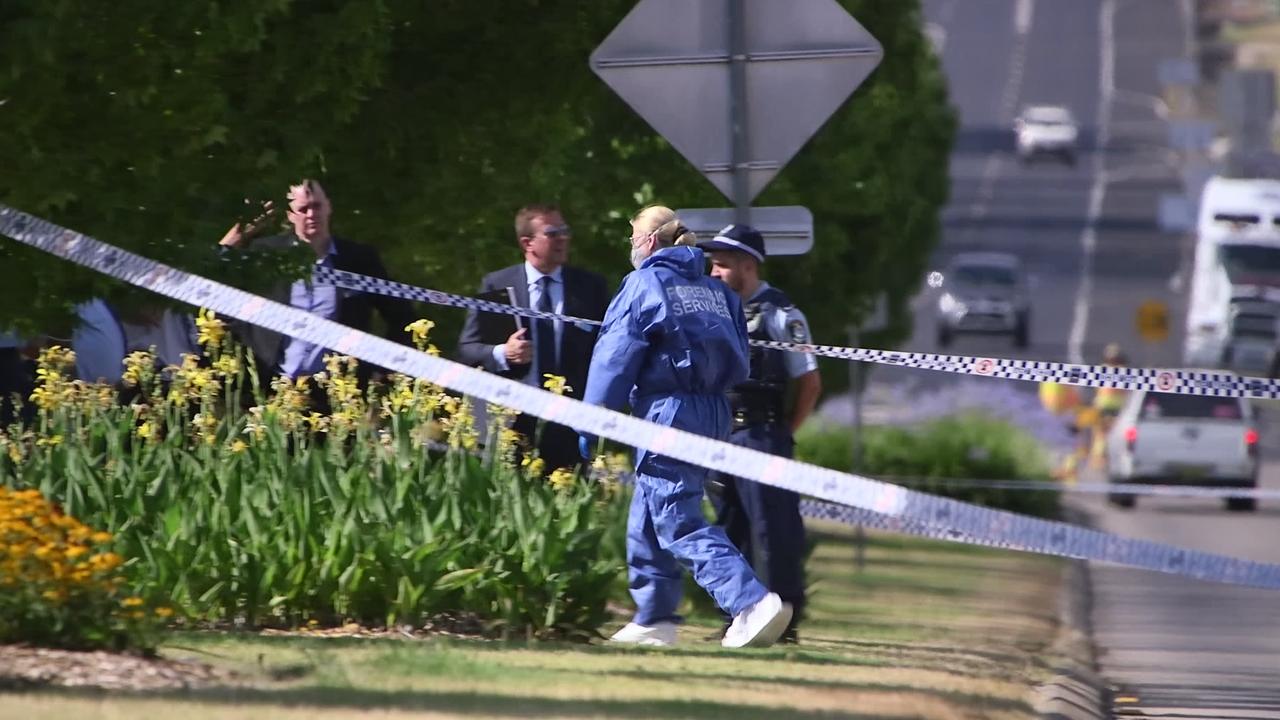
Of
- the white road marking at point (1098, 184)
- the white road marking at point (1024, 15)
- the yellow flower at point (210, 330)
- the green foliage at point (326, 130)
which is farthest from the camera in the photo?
the white road marking at point (1024, 15)

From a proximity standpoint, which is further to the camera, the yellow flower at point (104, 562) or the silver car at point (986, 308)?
the silver car at point (986, 308)

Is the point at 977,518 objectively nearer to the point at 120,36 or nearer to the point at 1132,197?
the point at 120,36

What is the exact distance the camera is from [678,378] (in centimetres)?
885

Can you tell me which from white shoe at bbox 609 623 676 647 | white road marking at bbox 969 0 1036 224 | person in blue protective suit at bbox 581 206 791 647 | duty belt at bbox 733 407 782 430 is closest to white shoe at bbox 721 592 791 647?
person in blue protective suit at bbox 581 206 791 647

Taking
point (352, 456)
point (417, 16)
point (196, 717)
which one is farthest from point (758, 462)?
point (417, 16)

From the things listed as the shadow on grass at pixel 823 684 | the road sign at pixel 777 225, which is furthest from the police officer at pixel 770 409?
→ the shadow on grass at pixel 823 684

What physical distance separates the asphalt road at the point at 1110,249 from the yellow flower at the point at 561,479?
243cm

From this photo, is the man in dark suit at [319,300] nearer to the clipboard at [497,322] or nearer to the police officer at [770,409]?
the clipboard at [497,322]

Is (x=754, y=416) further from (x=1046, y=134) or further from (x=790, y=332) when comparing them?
(x=1046, y=134)

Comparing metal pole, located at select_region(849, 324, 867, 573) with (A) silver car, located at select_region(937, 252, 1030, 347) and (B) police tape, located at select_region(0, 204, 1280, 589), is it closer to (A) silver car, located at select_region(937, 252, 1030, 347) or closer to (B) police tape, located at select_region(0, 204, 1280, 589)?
(B) police tape, located at select_region(0, 204, 1280, 589)

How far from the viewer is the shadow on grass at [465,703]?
671 cm

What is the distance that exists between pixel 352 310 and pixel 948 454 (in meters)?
16.4

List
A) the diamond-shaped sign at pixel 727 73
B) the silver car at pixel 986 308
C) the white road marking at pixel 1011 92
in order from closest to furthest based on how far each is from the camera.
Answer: the diamond-shaped sign at pixel 727 73 < the silver car at pixel 986 308 < the white road marking at pixel 1011 92

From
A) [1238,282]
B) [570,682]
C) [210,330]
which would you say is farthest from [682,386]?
[1238,282]
